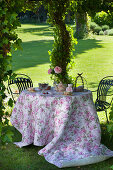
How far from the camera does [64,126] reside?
5.52 m

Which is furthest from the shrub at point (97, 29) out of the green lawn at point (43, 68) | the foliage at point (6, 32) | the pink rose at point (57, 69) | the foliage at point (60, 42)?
the foliage at point (6, 32)

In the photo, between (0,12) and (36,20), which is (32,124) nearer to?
(0,12)

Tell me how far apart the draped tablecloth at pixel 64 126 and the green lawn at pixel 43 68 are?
8.2 inches

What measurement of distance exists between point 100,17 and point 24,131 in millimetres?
27612

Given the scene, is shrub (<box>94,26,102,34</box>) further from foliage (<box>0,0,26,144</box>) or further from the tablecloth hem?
foliage (<box>0,0,26,144</box>)

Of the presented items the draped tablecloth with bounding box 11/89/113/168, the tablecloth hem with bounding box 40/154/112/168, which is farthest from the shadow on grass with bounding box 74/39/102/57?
the tablecloth hem with bounding box 40/154/112/168

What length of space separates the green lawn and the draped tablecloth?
207 millimetres

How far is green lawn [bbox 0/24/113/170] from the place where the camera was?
5237mm

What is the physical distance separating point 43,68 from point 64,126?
38.4 feet

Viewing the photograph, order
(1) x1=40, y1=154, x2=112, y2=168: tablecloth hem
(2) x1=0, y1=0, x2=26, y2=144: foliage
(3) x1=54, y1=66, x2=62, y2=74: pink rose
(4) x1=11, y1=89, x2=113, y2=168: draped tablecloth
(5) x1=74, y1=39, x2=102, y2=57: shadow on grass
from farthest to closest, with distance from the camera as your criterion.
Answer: (5) x1=74, y1=39, x2=102, y2=57: shadow on grass, (3) x1=54, y1=66, x2=62, y2=74: pink rose, (4) x1=11, y1=89, x2=113, y2=168: draped tablecloth, (1) x1=40, y1=154, x2=112, y2=168: tablecloth hem, (2) x1=0, y1=0, x2=26, y2=144: foliage

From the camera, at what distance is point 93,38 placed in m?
27.1

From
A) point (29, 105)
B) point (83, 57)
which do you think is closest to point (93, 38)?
point (83, 57)

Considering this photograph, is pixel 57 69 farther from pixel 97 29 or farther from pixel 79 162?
pixel 97 29

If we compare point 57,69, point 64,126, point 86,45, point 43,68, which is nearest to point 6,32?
point 64,126
